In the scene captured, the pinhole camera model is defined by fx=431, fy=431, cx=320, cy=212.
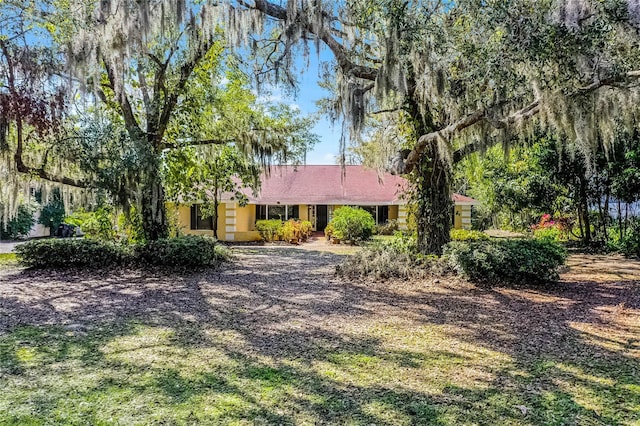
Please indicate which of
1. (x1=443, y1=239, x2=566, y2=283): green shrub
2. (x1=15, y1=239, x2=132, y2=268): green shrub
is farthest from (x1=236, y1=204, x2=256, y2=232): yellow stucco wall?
(x1=443, y1=239, x2=566, y2=283): green shrub

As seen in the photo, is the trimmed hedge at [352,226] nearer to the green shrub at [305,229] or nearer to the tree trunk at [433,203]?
the green shrub at [305,229]

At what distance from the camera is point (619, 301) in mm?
6719

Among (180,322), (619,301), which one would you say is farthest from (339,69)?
(619,301)

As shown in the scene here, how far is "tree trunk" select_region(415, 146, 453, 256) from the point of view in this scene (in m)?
9.52

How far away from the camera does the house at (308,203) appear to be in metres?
20.4

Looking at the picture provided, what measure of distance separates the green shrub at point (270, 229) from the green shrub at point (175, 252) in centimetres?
928

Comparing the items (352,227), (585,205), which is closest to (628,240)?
(585,205)

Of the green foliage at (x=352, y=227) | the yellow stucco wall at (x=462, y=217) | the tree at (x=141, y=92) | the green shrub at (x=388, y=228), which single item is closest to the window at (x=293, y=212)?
the green shrub at (x=388, y=228)

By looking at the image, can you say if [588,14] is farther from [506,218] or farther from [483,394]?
[506,218]

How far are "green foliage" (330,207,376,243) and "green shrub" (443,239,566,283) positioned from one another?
31.5 feet

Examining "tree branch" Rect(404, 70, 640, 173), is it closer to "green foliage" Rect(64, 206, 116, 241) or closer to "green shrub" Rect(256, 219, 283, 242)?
"green foliage" Rect(64, 206, 116, 241)

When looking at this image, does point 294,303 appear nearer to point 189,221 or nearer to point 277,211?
point 189,221

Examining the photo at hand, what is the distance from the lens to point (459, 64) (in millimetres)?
7887

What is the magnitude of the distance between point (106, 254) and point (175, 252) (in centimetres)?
173
